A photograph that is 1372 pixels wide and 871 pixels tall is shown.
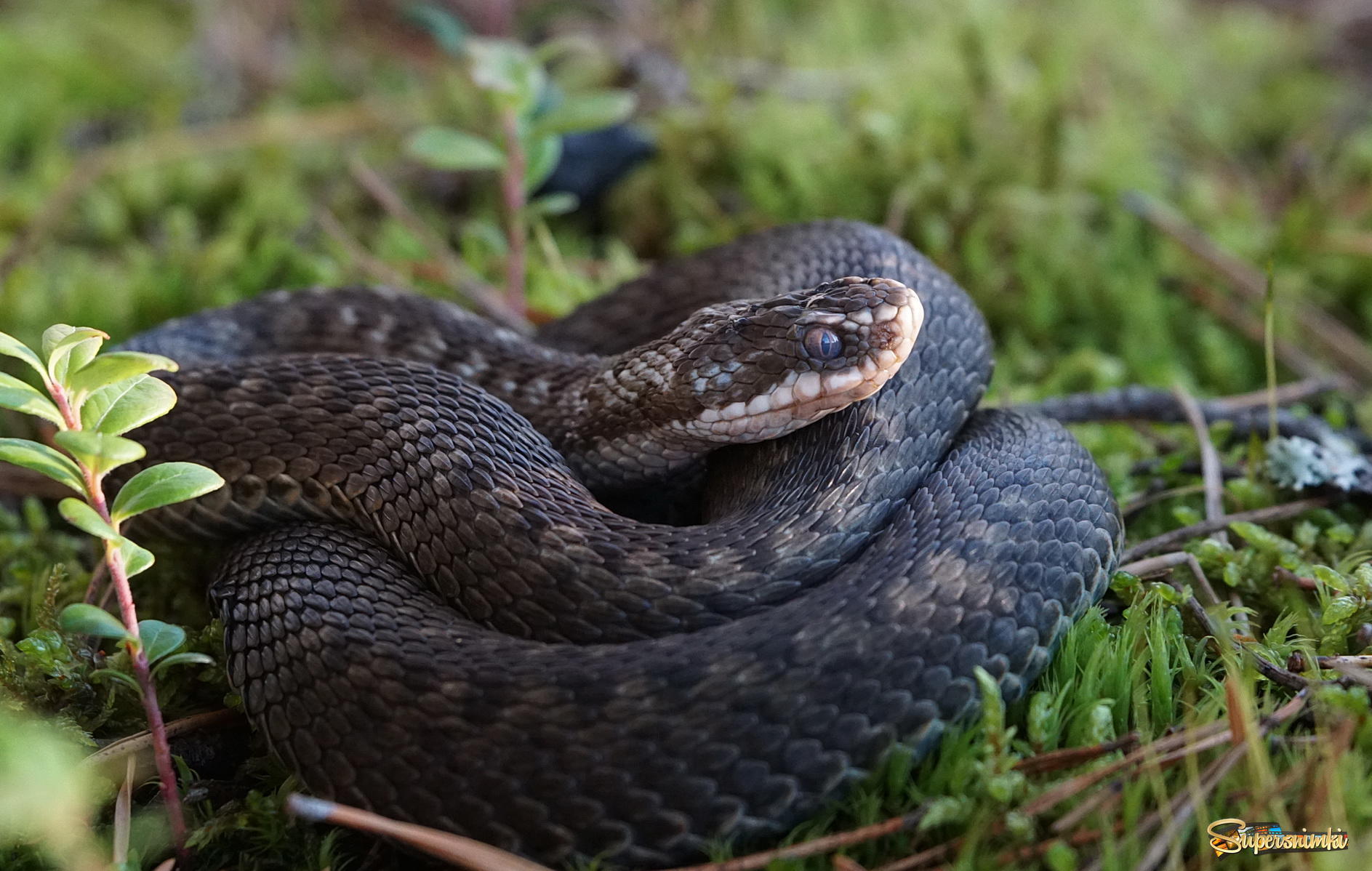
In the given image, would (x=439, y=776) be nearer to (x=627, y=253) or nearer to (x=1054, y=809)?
(x=1054, y=809)

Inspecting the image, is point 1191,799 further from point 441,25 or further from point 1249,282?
point 441,25

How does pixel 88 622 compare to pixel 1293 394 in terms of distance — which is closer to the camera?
pixel 88 622

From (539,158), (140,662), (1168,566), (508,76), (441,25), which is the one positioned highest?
(441,25)

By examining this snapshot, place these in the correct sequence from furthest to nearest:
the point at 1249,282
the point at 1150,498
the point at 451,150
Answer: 1. the point at 1249,282
2. the point at 451,150
3. the point at 1150,498

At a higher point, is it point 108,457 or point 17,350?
point 17,350

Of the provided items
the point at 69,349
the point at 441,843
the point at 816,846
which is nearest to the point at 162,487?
the point at 69,349

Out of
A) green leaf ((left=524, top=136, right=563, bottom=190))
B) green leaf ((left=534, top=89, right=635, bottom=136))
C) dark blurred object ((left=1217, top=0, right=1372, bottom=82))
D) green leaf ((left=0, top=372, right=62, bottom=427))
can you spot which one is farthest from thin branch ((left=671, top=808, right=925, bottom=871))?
dark blurred object ((left=1217, top=0, right=1372, bottom=82))

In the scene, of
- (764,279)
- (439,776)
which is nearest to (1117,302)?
(764,279)

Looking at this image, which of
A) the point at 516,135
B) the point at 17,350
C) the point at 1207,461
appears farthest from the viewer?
the point at 516,135
